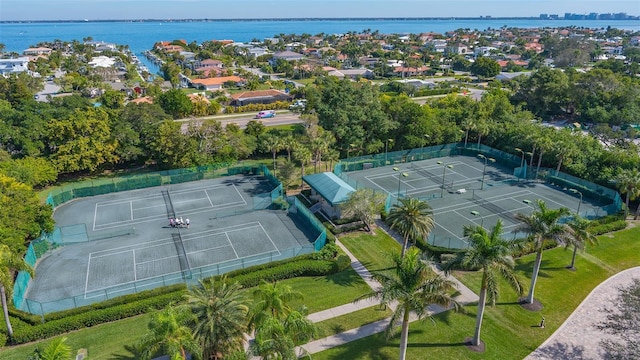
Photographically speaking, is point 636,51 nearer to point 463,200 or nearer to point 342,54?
point 342,54

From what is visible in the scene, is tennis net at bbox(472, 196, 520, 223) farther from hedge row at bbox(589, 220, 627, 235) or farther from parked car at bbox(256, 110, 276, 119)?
parked car at bbox(256, 110, 276, 119)

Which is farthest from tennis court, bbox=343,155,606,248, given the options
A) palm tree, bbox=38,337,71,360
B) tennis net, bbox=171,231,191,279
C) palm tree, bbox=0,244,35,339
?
palm tree, bbox=0,244,35,339

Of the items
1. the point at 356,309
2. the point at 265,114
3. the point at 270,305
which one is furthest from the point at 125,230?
the point at 265,114

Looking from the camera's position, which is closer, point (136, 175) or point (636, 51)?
point (136, 175)

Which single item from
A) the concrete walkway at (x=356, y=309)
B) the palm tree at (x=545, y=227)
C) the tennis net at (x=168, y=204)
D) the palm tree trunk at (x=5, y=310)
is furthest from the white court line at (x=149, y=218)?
the palm tree at (x=545, y=227)

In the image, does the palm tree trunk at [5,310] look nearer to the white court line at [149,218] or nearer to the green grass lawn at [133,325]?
the green grass lawn at [133,325]

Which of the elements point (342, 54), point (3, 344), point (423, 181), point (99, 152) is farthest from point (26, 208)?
point (342, 54)
